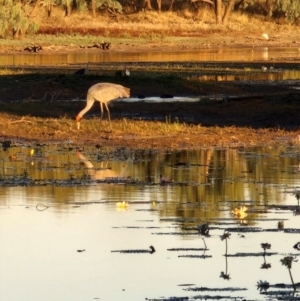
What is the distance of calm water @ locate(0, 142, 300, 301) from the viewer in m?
9.02

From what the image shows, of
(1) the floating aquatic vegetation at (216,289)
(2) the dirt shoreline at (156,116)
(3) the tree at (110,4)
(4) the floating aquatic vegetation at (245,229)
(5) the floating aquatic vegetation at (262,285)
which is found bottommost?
(1) the floating aquatic vegetation at (216,289)

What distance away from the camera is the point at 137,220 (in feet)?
38.8

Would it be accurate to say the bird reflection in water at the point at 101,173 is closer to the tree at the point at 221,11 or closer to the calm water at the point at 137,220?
the calm water at the point at 137,220

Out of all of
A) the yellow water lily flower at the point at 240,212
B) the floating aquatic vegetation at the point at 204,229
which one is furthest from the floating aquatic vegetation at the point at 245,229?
the yellow water lily flower at the point at 240,212

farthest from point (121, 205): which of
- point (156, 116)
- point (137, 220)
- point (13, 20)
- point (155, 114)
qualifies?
point (13, 20)

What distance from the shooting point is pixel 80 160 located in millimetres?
16828

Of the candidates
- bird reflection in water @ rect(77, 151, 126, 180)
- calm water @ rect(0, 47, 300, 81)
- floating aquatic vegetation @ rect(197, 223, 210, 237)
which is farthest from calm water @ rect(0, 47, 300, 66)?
floating aquatic vegetation @ rect(197, 223, 210, 237)

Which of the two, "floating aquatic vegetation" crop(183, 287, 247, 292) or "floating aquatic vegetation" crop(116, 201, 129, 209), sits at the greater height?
"floating aquatic vegetation" crop(116, 201, 129, 209)

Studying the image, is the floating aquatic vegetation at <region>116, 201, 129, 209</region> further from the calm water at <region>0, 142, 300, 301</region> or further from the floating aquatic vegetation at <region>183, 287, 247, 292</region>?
the floating aquatic vegetation at <region>183, 287, 247, 292</region>

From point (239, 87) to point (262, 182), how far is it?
17001 mm

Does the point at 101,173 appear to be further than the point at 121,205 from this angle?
Yes

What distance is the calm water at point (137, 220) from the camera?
29.6ft

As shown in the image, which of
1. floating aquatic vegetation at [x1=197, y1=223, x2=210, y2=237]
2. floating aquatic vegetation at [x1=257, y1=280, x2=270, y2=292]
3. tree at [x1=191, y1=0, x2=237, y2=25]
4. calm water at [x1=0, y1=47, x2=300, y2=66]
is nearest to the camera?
floating aquatic vegetation at [x1=257, y1=280, x2=270, y2=292]

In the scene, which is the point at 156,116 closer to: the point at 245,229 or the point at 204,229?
the point at 245,229
